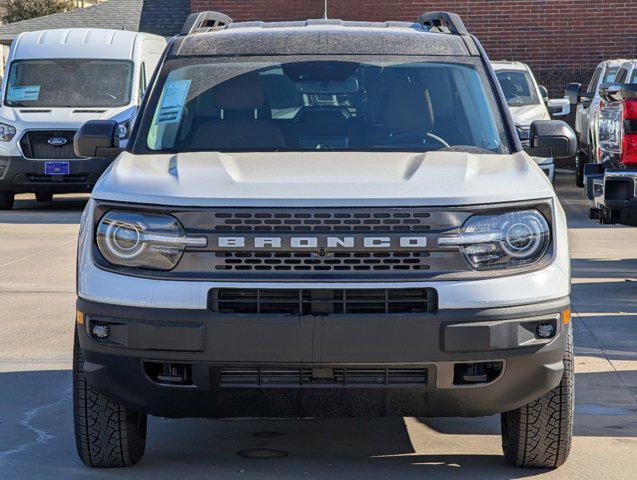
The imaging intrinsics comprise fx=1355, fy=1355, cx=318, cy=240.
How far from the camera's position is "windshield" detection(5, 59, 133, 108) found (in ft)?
62.6

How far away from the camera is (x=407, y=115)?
20.8ft

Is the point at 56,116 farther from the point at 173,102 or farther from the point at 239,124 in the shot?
the point at 239,124

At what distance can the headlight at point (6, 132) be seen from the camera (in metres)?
18.5

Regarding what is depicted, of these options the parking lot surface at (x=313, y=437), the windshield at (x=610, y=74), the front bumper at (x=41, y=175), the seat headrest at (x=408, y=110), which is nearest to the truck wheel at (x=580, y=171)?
the windshield at (x=610, y=74)

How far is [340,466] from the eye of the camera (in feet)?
18.6

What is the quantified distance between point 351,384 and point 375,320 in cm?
29

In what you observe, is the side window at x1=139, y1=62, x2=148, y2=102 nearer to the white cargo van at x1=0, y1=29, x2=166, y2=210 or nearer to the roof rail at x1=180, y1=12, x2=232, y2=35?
the white cargo van at x1=0, y1=29, x2=166, y2=210

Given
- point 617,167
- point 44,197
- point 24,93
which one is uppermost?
point 617,167

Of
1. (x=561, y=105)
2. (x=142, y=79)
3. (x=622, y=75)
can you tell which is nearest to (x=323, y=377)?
(x=622, y=75)

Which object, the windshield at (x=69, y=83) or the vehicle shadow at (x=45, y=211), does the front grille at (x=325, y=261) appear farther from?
the windshield at (x=69, y=83)

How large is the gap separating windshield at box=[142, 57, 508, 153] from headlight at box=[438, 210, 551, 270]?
98cm

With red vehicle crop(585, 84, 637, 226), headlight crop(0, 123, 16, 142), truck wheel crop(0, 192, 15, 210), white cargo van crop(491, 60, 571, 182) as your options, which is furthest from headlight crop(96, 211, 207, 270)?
truck wheel crop(0, 192, 15, 210)

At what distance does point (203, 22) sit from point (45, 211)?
39.9 feet

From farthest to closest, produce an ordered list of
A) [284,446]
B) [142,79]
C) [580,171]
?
1. [580,171]
2. [142,79]
3. [284,446]
